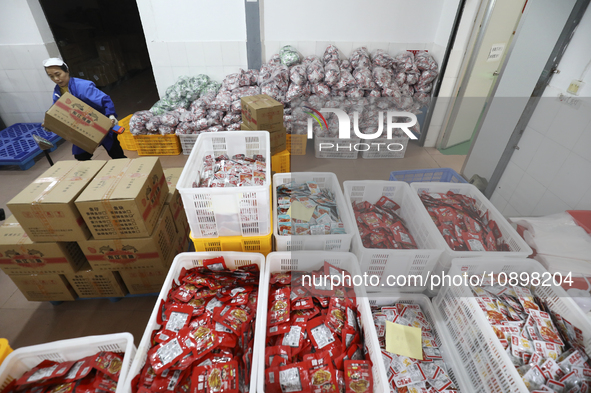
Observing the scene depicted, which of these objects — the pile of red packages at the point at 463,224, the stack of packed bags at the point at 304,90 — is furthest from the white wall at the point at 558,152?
the stack of packed bags at the point at 304,90

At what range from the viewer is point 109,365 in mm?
1350

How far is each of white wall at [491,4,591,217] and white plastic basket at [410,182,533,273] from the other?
834 mm

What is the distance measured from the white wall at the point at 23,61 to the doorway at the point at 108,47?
123cm

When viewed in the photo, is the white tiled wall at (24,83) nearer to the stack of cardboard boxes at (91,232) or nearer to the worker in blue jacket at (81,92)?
the worker in blue jacket at (81,92)

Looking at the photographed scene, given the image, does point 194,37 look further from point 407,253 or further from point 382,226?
point 407,253

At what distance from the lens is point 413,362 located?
1.41m

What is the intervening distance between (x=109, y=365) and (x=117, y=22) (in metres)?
10.4

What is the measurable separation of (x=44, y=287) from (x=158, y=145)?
101 inches

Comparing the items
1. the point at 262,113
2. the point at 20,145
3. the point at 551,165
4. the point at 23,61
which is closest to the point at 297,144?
the point at 262,113

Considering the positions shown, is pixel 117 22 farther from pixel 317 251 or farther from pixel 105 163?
pixel 317 251

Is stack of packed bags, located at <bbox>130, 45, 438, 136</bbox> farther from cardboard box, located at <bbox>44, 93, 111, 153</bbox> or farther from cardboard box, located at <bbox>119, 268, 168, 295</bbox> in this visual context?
cardboard box, located at <bbox>119, 268, 168, 295</bbox>

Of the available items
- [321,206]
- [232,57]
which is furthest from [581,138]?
[232,57]

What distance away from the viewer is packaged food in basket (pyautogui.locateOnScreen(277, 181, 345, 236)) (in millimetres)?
1776

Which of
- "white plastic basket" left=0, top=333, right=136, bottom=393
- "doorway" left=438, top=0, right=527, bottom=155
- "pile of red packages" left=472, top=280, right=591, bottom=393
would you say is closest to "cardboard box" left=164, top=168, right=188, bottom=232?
"white plastic basket" left=0, top=333, right=136, bottom=393
